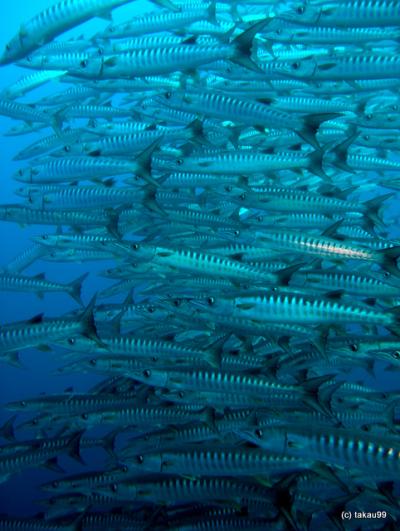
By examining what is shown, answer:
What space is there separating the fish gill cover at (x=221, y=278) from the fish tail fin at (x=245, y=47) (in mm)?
14

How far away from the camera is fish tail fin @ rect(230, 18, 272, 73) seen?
15.0ft

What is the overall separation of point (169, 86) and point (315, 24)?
2.03 meters

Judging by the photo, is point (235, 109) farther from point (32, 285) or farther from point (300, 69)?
point (32, 285)

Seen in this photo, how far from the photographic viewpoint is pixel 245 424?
163 inches

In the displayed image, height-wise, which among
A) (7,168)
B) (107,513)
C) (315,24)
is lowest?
(7,168)

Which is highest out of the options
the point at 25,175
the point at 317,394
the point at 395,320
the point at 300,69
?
the point at 300,69

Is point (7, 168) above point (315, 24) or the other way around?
the other way around

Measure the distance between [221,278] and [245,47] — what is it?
2234 millimetres

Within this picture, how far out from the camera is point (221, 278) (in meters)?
4.98

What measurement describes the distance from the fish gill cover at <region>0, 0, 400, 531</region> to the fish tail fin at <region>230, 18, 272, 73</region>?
14 mm

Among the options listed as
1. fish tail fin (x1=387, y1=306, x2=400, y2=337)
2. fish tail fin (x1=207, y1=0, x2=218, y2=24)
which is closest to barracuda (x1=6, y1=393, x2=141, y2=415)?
fish tail fin (x1=387, y1=306, x2=400, y2=337)

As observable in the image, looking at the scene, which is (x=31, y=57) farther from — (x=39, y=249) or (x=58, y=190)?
(x=39, y=249)

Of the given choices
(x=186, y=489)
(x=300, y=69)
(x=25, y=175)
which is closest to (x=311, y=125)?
(x=300, y=69)

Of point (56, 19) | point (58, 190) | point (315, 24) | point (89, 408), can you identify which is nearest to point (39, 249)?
point (58, 190)
